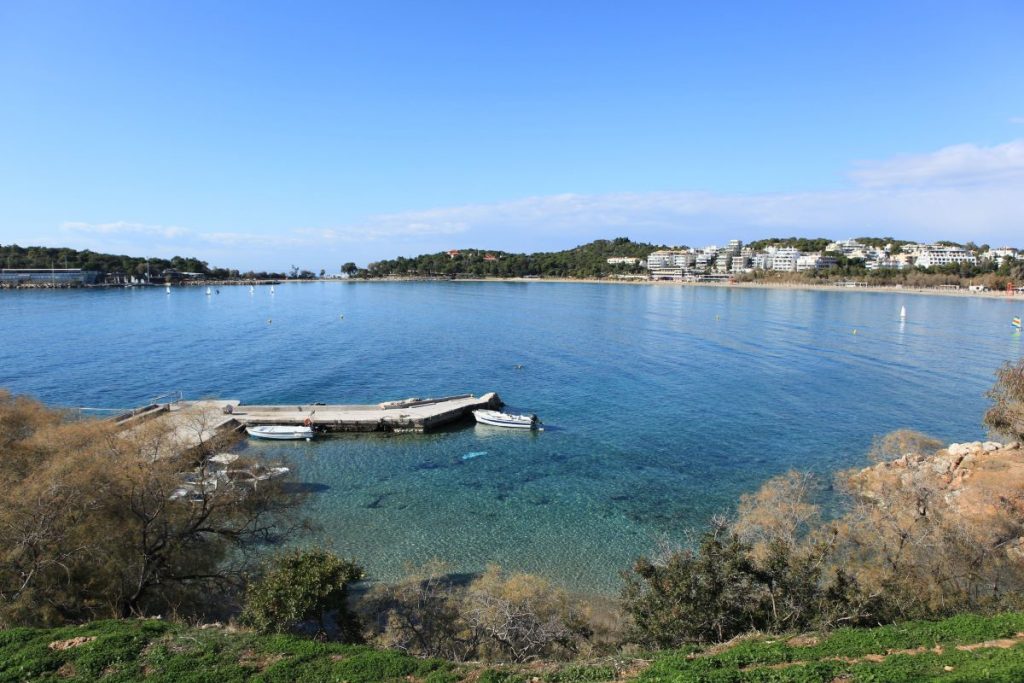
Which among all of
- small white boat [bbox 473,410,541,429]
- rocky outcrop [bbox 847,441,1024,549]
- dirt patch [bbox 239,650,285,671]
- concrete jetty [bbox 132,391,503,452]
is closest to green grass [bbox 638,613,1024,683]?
rocky outcrop [bbox 847,441,1024,549]

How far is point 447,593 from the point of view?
64.6 feet

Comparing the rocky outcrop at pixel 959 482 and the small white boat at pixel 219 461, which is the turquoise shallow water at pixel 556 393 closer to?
the rocky outcrop at pixel 959 482

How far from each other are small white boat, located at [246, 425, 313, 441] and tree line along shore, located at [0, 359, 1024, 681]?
18.5m

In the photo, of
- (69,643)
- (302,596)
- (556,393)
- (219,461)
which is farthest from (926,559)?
(556,393)

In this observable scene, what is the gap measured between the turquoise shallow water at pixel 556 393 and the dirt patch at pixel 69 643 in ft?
36.1

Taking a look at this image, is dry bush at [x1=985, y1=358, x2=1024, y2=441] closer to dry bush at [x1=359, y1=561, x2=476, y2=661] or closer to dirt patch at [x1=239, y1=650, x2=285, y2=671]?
dry bush at [x1=359, y1=561, x2=476, y2=661]

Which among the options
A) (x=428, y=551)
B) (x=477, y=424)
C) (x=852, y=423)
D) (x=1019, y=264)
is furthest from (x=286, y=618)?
(x=1019, y=264)

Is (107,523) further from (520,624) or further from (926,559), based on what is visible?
(926,559)

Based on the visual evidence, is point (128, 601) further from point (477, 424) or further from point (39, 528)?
point (477, 424)

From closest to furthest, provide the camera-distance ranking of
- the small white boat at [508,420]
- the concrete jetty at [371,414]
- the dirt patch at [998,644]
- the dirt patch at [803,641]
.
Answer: the dirt patch at [998,644] → the dirt patch at [803,641] → the concrete jetty at [371,414] → the small white boat at [508,420]

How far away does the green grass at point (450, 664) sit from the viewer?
11086 mm

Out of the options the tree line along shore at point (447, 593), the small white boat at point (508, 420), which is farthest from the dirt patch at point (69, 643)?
the small white boat at point (508, 420)

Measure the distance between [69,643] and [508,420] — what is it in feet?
105

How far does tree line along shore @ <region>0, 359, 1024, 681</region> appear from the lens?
12.4 m
